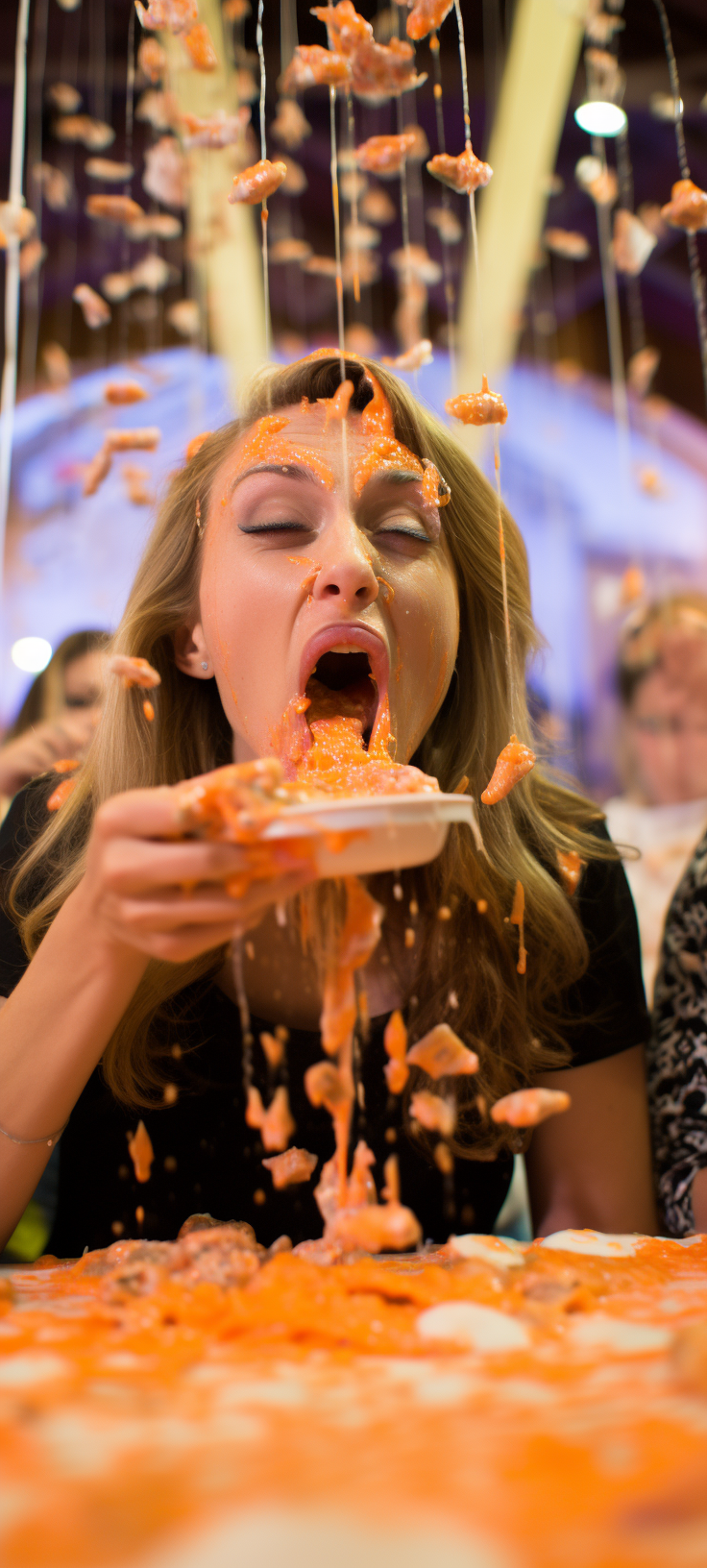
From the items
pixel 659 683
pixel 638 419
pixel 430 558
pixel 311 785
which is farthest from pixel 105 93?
pixel 311 785

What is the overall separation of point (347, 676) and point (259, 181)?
56cm

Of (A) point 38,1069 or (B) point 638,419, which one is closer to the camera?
(A) point 38,1069

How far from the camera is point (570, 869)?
4.61 feet

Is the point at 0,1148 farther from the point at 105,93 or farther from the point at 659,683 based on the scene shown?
the point at 105,93

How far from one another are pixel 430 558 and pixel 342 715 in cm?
21

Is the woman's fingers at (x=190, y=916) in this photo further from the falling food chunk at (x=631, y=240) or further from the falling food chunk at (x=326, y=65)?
the falling food chunk at (x=631, y=240)

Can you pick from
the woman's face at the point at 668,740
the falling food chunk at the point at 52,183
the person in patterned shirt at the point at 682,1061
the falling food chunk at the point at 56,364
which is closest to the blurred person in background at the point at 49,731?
the person in patterned shirt at the point at 682,1061

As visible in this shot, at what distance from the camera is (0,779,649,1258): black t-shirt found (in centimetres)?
126

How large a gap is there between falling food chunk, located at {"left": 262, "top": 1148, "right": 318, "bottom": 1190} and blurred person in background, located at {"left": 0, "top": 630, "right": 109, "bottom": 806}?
3.79 ft

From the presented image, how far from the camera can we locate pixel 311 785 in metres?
0.98

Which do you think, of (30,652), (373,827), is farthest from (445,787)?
(30,652)

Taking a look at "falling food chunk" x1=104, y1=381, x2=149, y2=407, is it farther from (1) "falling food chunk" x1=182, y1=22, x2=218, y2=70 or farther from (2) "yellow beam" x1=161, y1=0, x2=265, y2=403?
(1) "falling food chunk" x1=182, y1=22, x2=218, y2=70

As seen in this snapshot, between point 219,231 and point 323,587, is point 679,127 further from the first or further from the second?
point 219,231

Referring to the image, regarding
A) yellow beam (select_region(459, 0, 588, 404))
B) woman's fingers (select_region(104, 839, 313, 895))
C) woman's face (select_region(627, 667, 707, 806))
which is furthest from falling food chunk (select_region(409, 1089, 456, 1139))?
yellow beam (select_region(459, 0, 588, 404))
